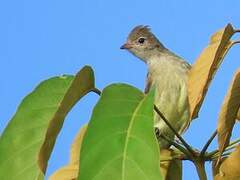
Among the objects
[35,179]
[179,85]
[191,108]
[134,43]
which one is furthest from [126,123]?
[134,43]

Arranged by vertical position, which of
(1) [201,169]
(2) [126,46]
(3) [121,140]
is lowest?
(1) [201,169]

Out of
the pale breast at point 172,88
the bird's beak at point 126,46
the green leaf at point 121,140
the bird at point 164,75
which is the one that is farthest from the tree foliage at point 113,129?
the bird's beak at point 126,46

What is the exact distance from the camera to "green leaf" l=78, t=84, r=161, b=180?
172 cm

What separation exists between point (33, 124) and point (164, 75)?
5.04 m

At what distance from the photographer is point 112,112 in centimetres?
196

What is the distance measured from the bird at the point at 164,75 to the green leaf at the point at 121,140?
10.9 feet

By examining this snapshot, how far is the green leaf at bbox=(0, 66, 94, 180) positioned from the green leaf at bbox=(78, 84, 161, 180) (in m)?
0.14

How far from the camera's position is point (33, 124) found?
2332 mm

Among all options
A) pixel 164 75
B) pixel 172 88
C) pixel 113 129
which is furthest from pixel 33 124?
pixel 164 75

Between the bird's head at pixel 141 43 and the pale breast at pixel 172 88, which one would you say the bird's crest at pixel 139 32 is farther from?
the pale breast at pixel 172 88

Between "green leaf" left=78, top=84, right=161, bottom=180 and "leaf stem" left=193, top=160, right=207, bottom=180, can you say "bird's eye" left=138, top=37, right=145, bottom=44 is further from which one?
"green leaf" left=78, top=84, right=161, bottom=180

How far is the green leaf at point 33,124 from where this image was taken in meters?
2.15

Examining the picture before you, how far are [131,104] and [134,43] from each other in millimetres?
6877

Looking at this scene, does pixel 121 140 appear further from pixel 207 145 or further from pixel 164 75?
pixel 164 75
